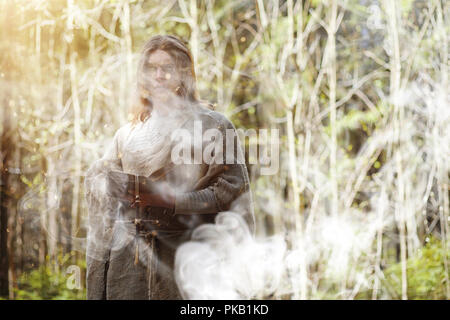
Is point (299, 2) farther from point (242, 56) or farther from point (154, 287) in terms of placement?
point (154, 287)

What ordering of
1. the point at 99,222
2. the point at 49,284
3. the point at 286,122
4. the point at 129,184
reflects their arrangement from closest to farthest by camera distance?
1. the point at 129,184
2. the point at 99,222
3. the point at 49,284
4. the point at 286,122

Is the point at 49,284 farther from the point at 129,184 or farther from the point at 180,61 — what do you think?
the point at 180,61

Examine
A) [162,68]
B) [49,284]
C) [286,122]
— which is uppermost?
[162,68]

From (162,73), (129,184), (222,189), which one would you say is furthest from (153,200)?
(162,73)

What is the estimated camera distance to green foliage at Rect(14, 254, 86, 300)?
1976 millimetres

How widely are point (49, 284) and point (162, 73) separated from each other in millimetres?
1182

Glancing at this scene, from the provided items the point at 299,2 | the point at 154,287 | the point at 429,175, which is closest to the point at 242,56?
the point at 299,2

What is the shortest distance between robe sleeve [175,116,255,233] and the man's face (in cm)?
19

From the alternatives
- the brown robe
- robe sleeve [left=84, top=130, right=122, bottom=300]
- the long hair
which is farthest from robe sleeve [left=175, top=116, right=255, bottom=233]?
robe sleeve [left=84, top=130, right=122, bottom=300]

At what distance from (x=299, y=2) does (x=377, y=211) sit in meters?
1.10

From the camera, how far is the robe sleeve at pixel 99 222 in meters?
1.36

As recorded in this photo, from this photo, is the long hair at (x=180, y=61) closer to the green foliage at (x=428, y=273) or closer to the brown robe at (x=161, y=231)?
the brown robe at (x=161, y=231)

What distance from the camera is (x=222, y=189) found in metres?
1.34

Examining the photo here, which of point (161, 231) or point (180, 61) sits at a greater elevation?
point (180, 61)
